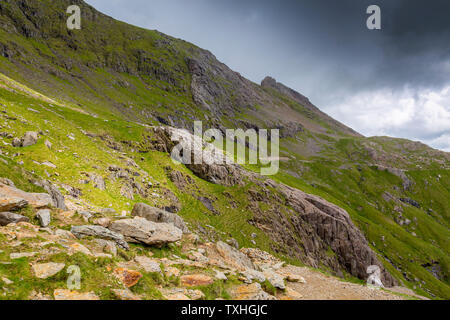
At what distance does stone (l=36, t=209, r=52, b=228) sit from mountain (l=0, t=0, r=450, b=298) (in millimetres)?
5158

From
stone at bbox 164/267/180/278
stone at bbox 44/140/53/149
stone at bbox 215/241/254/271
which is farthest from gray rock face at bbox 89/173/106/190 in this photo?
stone at bbox 164/267/180/278

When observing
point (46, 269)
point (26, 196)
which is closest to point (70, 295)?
point (46, 269)

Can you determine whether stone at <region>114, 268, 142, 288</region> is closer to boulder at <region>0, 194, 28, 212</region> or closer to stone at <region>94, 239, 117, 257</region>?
stone at <region>94, 239, 117, 257</region>

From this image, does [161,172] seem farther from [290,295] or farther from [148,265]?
[290,295]

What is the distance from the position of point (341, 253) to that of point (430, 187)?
183m

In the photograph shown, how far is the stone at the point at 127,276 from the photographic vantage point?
9.74 meters

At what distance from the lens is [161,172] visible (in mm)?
41406

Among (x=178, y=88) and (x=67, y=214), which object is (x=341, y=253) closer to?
(x=67, y=214)

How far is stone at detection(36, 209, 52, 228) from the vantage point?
40.1 feet

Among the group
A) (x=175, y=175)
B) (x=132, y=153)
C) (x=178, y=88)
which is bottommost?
(x=175, y=175)

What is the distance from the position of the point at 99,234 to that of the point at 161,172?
92.9 feet

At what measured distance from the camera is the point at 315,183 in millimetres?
152375
